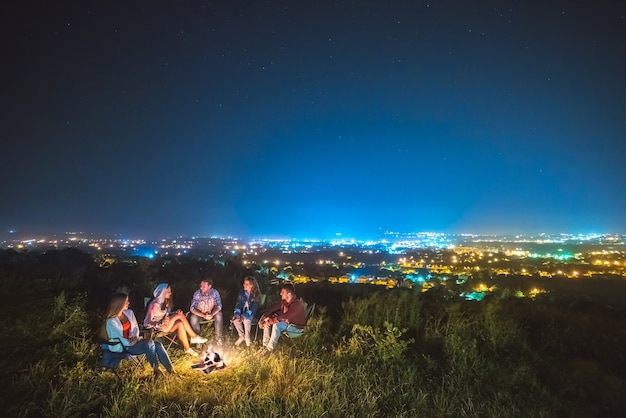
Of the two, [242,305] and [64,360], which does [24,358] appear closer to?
[64,360]

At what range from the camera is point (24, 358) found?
4.97 meters

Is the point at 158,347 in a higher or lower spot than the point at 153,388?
higher

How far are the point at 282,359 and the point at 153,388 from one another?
1757 millimetres

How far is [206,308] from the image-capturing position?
23.2 feet

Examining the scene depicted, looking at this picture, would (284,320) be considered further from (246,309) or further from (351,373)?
(351,373)

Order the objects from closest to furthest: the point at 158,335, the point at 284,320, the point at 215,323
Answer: the point at 158,335 → the point at 284,320 → the point at 215,323

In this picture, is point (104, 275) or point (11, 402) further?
point (104, 275)

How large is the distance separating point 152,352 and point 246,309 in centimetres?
233

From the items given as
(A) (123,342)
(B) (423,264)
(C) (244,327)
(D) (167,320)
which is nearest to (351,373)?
(C) (244,327)

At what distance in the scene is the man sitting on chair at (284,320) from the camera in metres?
6.31

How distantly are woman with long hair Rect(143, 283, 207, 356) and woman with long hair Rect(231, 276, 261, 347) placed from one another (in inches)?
28.2

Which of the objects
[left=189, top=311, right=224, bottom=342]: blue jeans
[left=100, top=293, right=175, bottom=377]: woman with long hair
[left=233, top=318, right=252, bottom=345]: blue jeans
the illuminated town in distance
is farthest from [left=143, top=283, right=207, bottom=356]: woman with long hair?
the illuminated town in distance

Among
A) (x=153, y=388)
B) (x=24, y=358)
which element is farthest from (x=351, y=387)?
(x=24, y=358)

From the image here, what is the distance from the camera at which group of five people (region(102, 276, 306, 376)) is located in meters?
4.98
